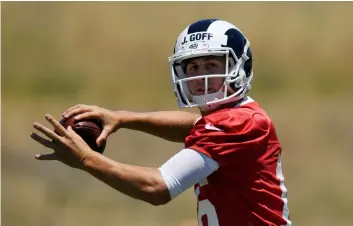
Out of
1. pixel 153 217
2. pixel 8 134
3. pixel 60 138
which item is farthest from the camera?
pixel 8 134

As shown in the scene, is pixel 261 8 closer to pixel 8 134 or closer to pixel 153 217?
pixel 8 134

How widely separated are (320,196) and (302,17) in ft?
17.9

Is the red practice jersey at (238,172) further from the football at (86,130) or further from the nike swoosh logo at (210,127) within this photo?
the football at (86,130)

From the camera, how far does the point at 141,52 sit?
1493 cm

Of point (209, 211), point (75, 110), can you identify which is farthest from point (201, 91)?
point (75, 110)

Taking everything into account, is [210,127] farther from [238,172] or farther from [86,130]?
[86,130]

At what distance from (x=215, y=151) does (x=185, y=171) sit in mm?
161

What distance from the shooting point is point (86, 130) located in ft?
16.4

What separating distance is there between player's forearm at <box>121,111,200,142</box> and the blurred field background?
3.73 m

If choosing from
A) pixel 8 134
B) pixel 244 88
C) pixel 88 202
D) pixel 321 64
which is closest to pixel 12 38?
pixel 8 134

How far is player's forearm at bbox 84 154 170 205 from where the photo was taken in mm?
4492

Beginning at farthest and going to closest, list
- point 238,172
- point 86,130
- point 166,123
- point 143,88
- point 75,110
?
point 143,88 < point 166,123 < point 75,110 < point 86,130 < point 238,172

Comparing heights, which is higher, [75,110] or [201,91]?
[201,91]

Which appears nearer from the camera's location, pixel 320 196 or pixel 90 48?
pixel 320 196
